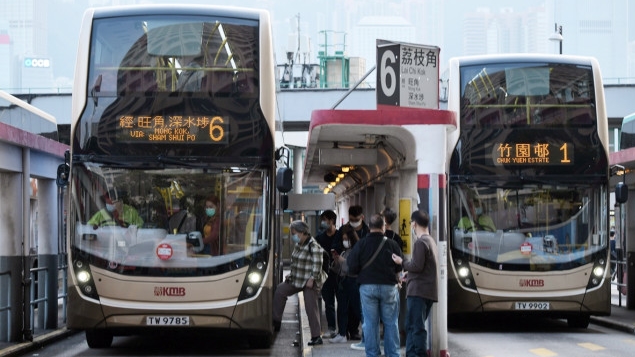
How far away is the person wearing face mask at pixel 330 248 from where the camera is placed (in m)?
15.8

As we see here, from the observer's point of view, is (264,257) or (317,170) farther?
(317,170)

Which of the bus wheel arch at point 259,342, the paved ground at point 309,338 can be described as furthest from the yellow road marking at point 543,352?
the bus wheel arch at point 259,342

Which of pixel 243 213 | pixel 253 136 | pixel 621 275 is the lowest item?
pixel 621 275

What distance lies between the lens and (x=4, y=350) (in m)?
14.5

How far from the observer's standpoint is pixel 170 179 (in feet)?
47.0

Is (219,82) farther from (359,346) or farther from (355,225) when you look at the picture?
(359,346)

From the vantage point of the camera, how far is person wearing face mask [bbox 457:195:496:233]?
1766cm

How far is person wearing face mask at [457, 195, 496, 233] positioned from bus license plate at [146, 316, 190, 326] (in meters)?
5.30

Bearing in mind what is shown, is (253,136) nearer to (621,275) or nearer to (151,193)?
(151,193)

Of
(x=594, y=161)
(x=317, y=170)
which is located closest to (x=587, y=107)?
(x=594, y=161)

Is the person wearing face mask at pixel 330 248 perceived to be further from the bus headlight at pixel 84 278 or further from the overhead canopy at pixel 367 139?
the bus headlight at pixel 84 278

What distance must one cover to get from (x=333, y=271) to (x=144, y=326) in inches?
123

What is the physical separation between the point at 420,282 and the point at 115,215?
4.14 m

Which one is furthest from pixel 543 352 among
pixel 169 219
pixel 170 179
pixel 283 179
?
pixel 170 179
